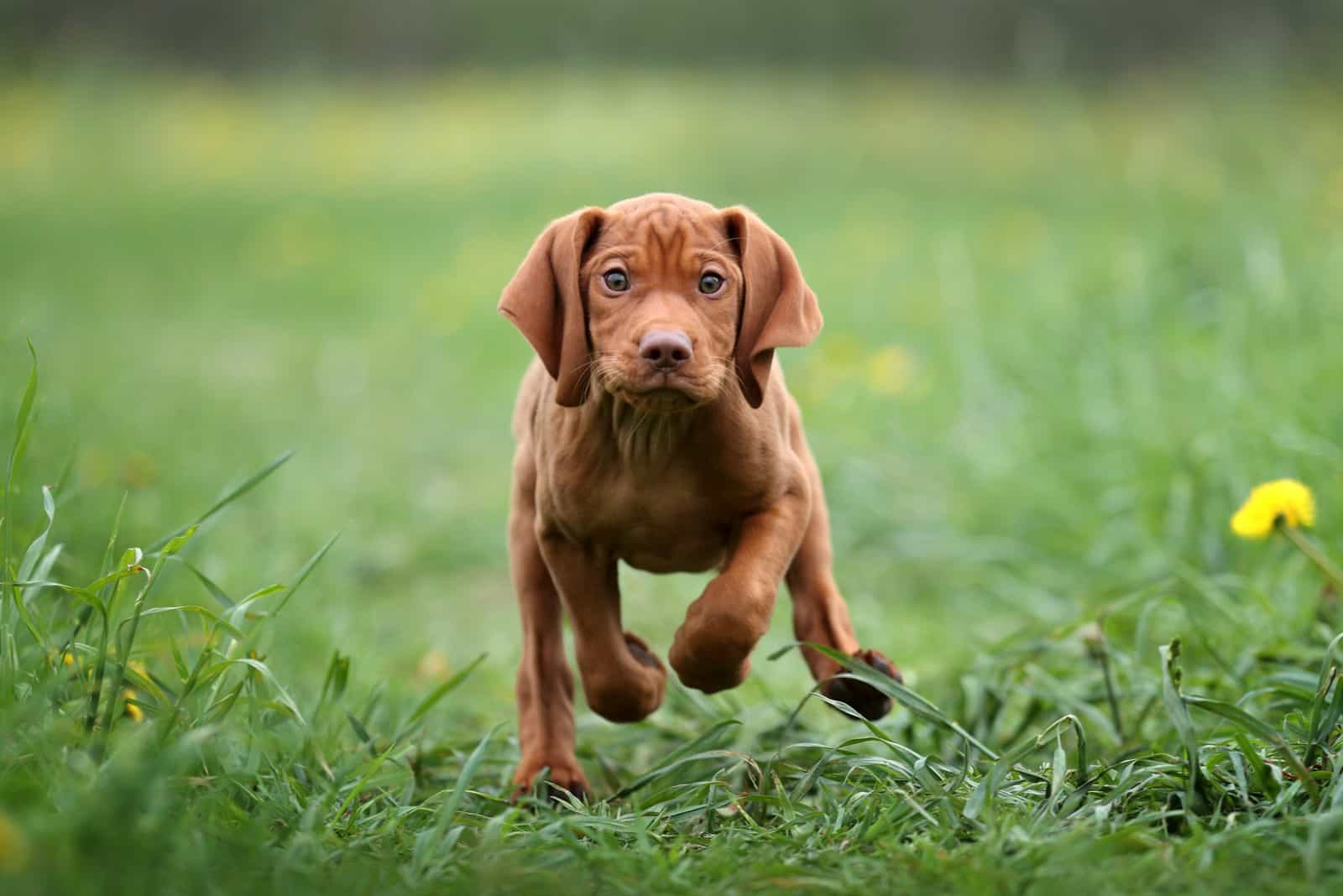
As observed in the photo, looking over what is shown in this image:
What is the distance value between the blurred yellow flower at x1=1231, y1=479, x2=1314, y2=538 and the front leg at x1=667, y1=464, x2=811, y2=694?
1299mm

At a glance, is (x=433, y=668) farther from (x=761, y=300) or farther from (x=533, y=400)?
(x=761, y=300)

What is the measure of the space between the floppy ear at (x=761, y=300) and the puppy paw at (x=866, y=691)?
67 centimetres

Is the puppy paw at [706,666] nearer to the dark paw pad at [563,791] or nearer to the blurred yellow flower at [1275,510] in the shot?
the dark paw pad at [563,791]

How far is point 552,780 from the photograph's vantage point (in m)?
3.62

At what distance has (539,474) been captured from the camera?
3508 mm

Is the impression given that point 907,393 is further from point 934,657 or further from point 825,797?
point 825,797

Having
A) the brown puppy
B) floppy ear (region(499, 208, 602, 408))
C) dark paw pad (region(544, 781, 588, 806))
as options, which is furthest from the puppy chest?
dark paw pad (region(544, 781, 588, 806))

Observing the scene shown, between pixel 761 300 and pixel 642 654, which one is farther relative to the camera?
pixel 642 654

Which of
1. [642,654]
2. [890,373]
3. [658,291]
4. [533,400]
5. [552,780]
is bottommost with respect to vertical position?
[552,780]

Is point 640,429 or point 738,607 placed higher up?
point 640,429

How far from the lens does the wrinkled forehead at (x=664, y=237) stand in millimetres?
3213

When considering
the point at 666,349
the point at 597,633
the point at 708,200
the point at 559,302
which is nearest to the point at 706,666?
the point at 597,633

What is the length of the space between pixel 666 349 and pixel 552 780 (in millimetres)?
1223

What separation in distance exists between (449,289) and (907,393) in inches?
191
